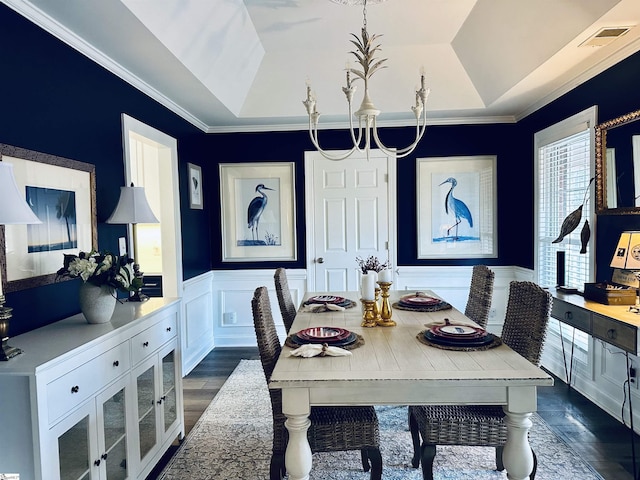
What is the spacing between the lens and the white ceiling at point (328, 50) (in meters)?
2.32

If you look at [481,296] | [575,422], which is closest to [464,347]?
[481,296]

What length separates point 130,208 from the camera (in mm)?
2629

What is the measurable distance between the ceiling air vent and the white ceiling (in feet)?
0.18

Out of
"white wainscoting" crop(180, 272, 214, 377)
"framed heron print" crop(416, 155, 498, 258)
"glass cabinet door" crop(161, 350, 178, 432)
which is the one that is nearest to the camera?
"glass cabinet door" crop(161, 350, 178, 432)

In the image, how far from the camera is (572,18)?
7.95ft

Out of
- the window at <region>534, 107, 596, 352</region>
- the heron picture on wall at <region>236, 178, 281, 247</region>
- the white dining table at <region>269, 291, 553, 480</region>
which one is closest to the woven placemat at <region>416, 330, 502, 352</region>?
the white dining table at <region>269, 291, 553, 480</region>

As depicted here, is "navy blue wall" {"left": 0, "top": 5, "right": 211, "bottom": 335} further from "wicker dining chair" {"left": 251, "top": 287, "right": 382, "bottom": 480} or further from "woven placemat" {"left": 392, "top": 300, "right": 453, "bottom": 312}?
"woven placemat" {"left": 392, "top": 300, "right": 453, "bottom": 312}

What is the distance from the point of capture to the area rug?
2.29m

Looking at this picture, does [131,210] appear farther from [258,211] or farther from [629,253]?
[629,253]

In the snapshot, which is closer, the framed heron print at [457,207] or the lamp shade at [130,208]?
the lamp shade at [130,208]

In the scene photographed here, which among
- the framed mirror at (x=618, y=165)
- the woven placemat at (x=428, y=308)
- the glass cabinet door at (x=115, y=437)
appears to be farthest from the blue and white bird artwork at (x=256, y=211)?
the framed mirror at (x=618, y=165)

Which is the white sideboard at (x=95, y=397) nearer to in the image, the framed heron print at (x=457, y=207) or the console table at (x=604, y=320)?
the console table at (x=604, y=320)

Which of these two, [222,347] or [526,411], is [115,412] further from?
[222,347]

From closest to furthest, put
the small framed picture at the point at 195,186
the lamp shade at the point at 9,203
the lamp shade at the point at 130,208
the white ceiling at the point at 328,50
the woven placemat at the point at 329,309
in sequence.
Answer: the lamp shade at the point at 9,203
the white ceiling at the point at 328,50
the lamp shade at the point at 130,208
the woven placemat at the point at 329,309
the small framed picture at the point at 195,186
